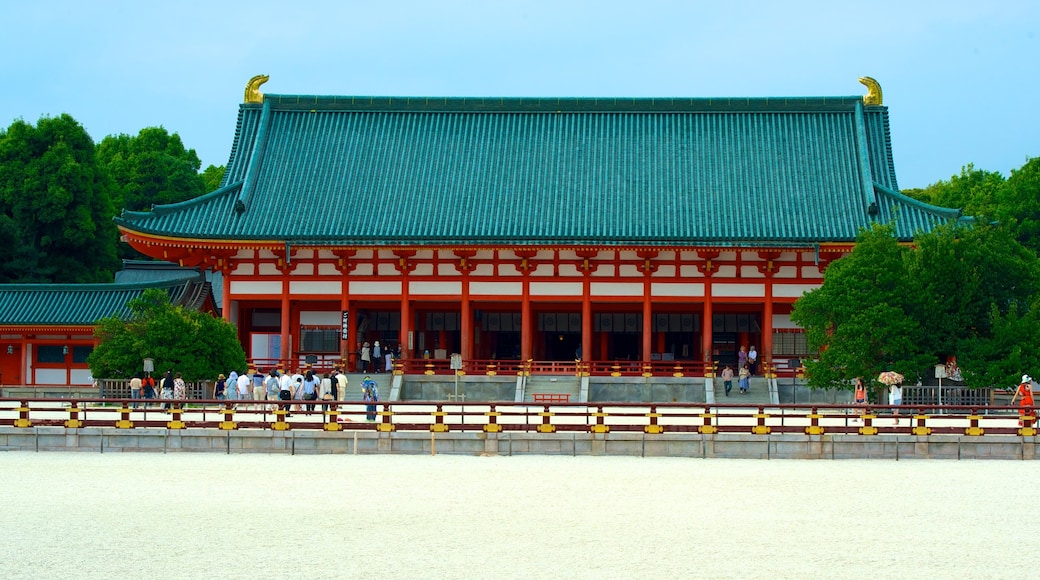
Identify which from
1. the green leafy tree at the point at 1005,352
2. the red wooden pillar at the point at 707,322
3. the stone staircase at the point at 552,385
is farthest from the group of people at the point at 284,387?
the green leafy tree at the point at 1005,352

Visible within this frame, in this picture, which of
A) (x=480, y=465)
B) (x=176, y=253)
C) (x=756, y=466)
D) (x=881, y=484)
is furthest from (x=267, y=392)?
(x=881, y=484)

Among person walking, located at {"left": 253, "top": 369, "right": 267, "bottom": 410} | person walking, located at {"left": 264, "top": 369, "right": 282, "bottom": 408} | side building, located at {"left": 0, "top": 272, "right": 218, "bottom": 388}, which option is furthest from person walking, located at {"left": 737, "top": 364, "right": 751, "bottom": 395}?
side building, located at {"left": 0, "top": 272, "right": 218, "bottom": 388}

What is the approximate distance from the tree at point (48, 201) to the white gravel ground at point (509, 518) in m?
30.6

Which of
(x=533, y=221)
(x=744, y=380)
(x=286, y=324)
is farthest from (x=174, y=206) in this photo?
(x=744, y=380)

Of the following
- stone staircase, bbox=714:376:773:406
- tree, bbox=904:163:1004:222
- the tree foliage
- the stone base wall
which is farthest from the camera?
tree, bbox=904:163:1004:222

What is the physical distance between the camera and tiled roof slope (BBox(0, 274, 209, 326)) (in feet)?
139

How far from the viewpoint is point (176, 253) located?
41344 mm

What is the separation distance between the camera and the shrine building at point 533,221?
40812mm

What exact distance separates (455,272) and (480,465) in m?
18.0

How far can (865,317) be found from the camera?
3284cm

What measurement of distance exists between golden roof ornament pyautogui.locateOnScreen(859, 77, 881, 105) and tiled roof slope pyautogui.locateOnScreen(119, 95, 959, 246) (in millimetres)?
249

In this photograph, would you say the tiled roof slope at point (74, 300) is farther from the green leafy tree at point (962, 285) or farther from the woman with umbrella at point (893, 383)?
the green leafy tree at point (962, 285)

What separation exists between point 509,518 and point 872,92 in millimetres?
32047

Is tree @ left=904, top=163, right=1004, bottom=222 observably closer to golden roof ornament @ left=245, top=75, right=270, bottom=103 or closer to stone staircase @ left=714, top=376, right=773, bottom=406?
stone staircase @ left=714, top=376, right=773, bottom=406
